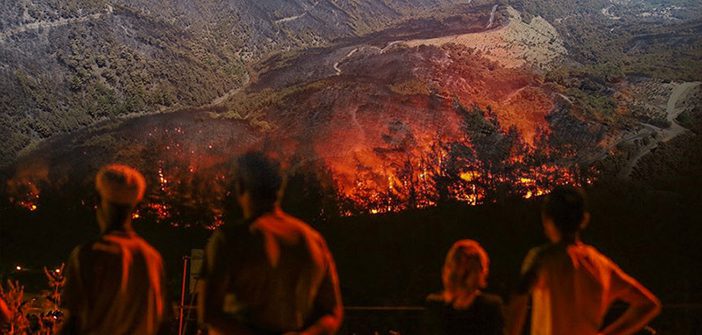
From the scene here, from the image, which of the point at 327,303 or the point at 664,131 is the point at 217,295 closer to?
the point at 327,303

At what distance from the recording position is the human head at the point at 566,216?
251 centimetres

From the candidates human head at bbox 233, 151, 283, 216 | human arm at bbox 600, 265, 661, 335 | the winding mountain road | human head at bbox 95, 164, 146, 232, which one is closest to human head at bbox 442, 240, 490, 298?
human arm at bbox 600, 265, 661, 335

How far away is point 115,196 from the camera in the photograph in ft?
8.04

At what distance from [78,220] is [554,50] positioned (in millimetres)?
10258

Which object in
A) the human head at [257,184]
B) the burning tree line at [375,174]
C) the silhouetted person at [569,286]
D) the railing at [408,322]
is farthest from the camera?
the burning tree line at [375,174]

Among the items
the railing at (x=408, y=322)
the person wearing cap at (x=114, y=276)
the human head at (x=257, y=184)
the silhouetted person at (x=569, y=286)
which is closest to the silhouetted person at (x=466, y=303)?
the silhouetted person at (x=569, y=286)

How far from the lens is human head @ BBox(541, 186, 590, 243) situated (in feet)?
8.23

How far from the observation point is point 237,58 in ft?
47.8

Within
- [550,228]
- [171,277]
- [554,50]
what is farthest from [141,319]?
[554,50]

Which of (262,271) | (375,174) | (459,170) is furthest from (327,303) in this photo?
(459,170)

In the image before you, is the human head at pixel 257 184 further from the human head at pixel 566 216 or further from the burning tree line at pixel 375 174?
the burning tree line at pixel 375 174

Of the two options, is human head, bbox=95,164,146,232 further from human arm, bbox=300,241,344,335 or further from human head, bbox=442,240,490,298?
human head, bbox=442,240,490,298

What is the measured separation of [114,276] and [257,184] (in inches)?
23.7

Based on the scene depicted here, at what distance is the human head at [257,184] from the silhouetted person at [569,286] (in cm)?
99
